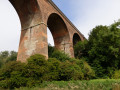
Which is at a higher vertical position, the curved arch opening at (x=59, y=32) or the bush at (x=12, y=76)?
the curved arch opening at (x=59, y=32)

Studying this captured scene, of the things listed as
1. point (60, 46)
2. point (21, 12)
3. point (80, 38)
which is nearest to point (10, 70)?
point (21, 12)

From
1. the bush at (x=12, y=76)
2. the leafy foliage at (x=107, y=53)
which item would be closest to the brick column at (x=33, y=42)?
the bush at (x=12, y=76)

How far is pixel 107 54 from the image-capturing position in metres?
12.2

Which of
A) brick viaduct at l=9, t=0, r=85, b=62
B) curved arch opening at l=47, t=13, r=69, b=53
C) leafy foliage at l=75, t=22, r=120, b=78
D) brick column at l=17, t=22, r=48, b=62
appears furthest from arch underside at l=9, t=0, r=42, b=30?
leafy foliage at l=75, t=22, r=120, b=78

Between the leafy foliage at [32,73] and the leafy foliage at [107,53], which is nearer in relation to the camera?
the leafy foliage at [32,73]

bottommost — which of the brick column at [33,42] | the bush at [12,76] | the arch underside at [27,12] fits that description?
the bush at [12,76]

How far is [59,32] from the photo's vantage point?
48.8ft

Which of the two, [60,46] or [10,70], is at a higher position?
[60,46]

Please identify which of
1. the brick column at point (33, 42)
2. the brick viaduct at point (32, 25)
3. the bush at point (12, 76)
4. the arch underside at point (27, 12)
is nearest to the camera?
the bush at point (12, 76)

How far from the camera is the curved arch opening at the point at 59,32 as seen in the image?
13847 millimetres

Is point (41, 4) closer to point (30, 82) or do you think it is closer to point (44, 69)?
point (44, 69)

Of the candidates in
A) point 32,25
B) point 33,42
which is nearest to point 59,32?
point 32,25

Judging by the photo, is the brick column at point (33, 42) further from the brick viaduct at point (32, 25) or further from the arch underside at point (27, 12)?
the arch underside at point (27, 12)

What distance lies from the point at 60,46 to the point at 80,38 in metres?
5.96
